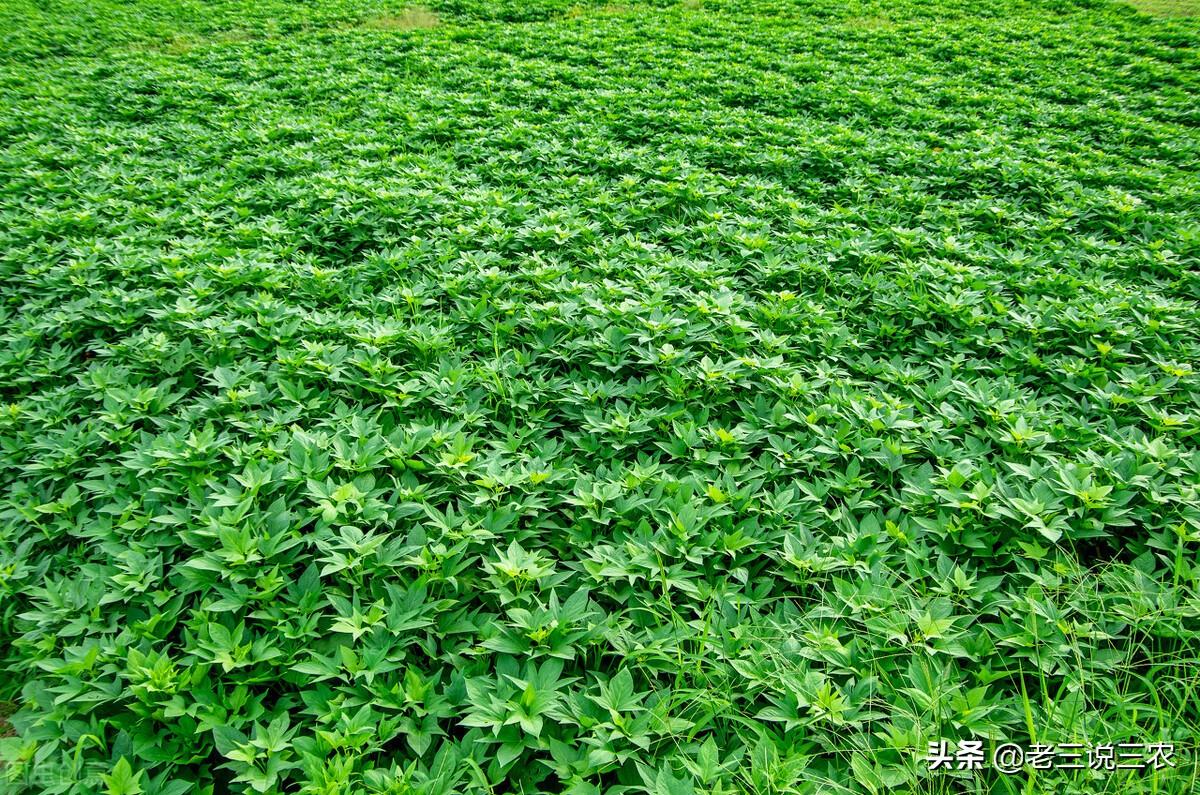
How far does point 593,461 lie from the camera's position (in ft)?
9.24

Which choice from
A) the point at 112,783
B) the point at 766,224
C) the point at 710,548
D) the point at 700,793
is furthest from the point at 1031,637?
the point at 766,224

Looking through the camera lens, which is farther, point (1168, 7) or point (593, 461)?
point (1168, 7)

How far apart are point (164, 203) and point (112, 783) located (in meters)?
4.73

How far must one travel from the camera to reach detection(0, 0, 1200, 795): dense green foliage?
6.02 ft

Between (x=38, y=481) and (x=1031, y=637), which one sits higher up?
(x=1031, y=637)

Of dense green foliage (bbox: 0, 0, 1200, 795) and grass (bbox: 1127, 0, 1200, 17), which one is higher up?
grass (bbox: 1127, 0, 1200, 17)

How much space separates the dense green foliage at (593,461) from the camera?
72.2 inches

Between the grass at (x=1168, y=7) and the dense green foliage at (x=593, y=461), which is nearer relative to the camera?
the dense green foliage at (x=593, y=461)

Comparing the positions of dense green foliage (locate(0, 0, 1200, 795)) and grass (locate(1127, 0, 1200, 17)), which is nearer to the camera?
dense green foliage (locate(0, 0, 1200, 795))

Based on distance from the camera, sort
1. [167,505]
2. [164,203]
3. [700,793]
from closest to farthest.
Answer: [700,793] → [167,505] → [164,203]

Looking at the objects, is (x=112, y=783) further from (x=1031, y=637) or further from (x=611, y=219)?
(x=611, y=219)

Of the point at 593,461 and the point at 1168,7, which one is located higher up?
the point at 1168,7

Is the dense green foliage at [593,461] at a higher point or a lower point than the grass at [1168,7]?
lower

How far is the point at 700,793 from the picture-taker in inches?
64.6
